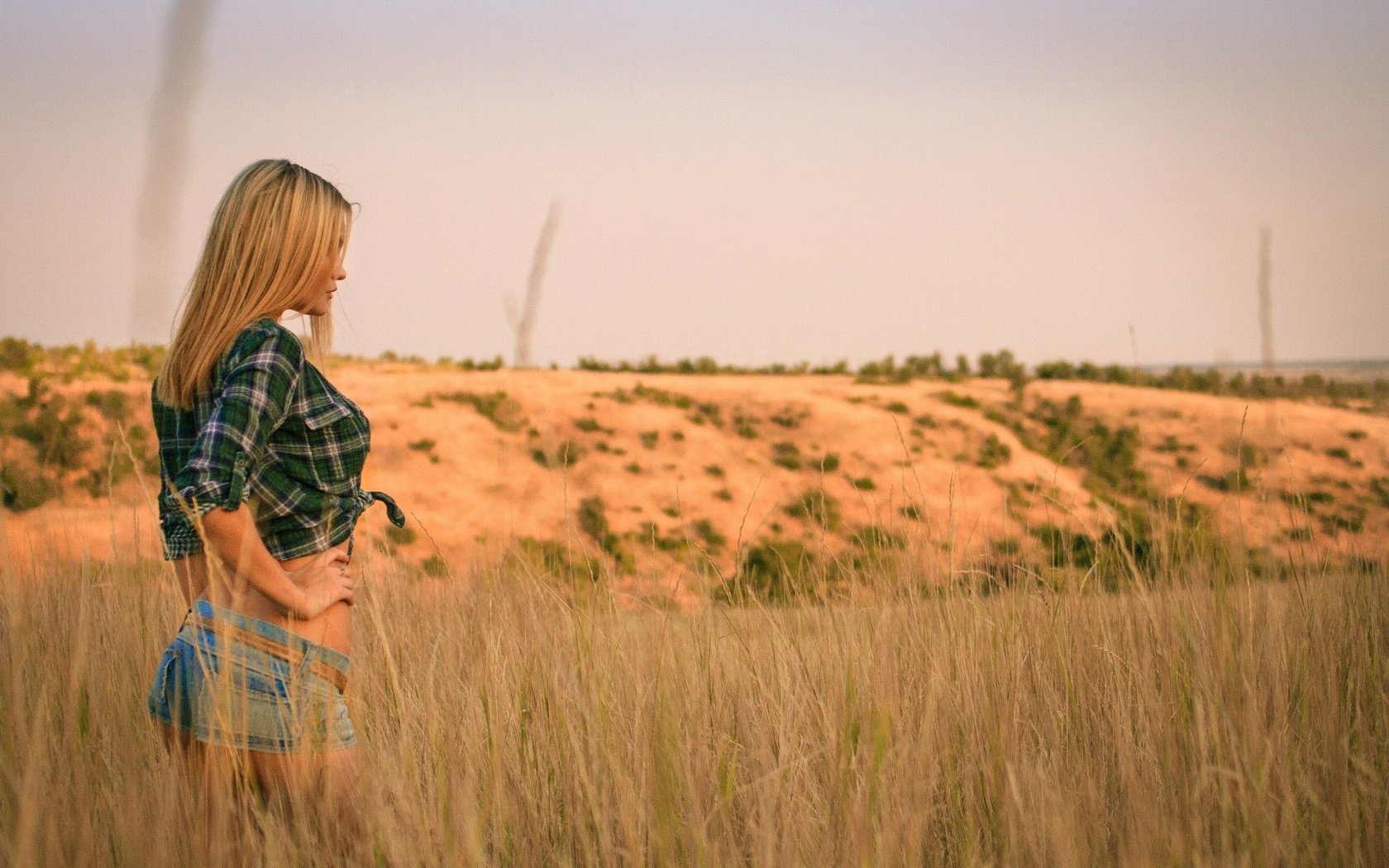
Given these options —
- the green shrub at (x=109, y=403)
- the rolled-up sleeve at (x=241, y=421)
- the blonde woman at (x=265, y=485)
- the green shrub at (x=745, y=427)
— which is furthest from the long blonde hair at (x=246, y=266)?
the green shrub at (x=745, y=427)

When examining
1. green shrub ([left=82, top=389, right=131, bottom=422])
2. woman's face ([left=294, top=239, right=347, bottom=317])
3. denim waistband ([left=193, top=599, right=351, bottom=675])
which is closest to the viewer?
denim waistband ([left=193, top=599, right=351, bottom=675])

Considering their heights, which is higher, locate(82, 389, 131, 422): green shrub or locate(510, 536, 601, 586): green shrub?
locate(82, 389, 131, 422): green shrub

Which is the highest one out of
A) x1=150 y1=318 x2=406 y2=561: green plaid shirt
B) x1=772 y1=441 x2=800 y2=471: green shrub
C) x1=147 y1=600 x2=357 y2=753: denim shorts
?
x1=150 y1=318 x2=406 y2=561: green plaid shirt

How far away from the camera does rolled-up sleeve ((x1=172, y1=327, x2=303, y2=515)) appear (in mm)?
1802

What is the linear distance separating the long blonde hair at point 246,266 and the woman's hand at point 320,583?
0.41 m

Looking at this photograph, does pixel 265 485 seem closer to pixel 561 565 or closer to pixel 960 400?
pixel 561 565

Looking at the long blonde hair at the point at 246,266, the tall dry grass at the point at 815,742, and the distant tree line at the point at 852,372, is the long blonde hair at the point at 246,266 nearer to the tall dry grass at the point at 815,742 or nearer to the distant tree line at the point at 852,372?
the tall dry grass at the point at 815,742

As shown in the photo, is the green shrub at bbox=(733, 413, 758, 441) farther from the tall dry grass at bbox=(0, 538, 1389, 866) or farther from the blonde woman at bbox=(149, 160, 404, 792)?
the blonde woman at bbox=(149, 160, 404, 792)

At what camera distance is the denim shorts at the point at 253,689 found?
193cm

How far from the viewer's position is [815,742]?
243 centimetres

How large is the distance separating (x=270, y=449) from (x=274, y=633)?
364mm

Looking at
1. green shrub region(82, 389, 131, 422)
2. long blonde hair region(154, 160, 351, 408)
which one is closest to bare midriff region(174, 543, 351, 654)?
long blonde hair region(154, 160, 351, 408)

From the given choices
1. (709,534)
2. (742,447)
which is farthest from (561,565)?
(742,447)

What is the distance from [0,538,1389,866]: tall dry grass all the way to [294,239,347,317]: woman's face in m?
0.68
